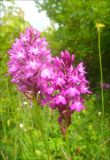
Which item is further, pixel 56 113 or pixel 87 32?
pixel 87 32

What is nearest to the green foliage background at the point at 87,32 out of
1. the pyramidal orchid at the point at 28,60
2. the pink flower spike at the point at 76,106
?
the pyramidal orchid at the point at 28,60

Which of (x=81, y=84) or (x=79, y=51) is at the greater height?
(x=79, y=51)

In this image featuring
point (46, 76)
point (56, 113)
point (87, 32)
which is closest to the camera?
point (46, 76)

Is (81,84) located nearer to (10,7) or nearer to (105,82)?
(10,7)

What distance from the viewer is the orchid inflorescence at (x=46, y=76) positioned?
250cm

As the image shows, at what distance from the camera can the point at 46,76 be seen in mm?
2500

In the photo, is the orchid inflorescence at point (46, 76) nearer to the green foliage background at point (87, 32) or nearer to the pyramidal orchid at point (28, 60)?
the pyramidal orchid at point (28, 60)

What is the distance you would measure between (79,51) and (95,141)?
13.0 ft

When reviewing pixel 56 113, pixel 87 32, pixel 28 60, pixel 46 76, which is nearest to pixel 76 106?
pixel 46 76

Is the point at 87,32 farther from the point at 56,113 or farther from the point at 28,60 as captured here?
the point at 28,60

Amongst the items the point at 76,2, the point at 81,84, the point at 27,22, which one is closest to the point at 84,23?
the point at 76,2

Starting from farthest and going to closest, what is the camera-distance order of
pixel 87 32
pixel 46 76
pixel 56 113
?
1. pixel 87 32
2. pixel 56 113
3. pixel 46 76

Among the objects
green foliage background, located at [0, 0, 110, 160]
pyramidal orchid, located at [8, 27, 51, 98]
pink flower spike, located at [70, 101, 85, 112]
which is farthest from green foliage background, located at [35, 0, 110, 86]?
pink flower spike, located at [70, 101, 85, 112]

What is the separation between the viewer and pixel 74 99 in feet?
8.34
